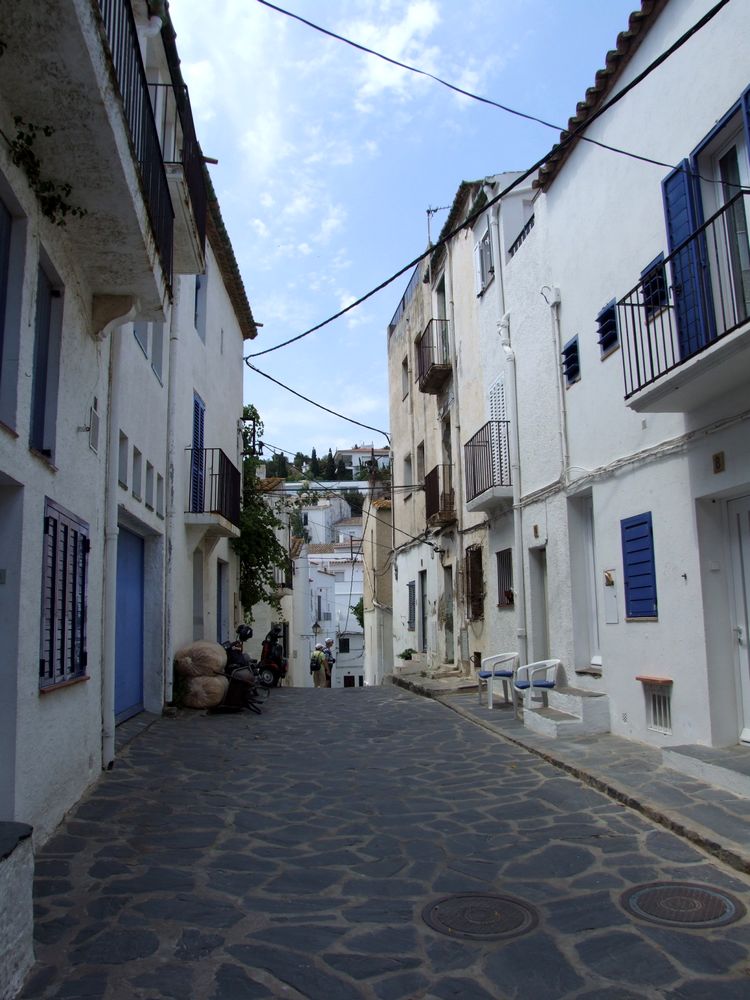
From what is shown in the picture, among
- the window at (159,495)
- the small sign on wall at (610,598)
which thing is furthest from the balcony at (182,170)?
the small sign on wall at (610,598)

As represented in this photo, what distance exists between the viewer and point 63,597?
619 centimetres

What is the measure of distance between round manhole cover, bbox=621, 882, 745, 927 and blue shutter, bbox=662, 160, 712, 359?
4016 mm

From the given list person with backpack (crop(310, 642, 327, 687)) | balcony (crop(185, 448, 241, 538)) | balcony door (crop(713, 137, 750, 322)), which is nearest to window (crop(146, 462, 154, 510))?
balcony (crop(185, 448, 241, 538))

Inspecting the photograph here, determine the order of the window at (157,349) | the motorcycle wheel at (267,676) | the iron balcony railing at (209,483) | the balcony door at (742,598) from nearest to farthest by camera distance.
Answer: the balcony door at (742,598)
the window at (157,349)
the iron balcony railing at (209,483)
the motorcycle wheel at (267,676)

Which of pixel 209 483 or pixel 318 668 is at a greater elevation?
pixel 209 483

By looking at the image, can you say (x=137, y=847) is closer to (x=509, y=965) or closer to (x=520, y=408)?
(x=509, y=965)

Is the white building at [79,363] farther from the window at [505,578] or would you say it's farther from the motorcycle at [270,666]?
the window at [505,578]

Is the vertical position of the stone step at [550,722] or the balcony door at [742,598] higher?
the balcony door at [742,598]

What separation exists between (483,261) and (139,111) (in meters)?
9.71

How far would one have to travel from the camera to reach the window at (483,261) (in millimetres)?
14828

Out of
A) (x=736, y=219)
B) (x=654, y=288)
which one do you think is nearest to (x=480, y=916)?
(x=736, y=219)

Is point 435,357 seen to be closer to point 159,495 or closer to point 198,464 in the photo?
point 198,464

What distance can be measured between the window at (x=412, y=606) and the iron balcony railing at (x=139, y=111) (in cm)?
1545

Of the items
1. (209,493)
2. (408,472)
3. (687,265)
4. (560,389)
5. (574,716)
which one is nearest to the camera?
(687,265)
